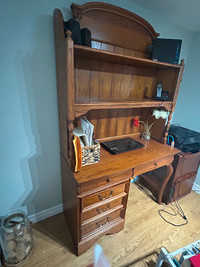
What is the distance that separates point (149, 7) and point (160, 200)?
7.16 ft

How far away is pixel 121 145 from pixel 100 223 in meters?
0.77

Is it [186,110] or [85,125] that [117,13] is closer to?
[85,125]

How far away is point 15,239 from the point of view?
3.76ft

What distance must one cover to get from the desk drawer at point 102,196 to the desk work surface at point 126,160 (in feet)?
0.62

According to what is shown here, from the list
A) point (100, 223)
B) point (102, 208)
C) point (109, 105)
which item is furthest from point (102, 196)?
point (109, 105)

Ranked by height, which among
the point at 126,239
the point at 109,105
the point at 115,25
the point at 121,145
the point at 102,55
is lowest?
the point at 126,239

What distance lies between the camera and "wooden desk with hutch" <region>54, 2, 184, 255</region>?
99 centimetres

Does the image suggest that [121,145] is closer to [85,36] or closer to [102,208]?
[102,208]

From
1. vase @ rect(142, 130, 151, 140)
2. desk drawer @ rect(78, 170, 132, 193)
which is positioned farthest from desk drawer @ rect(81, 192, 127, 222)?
vase @ rect(142, 130, 151, 140)

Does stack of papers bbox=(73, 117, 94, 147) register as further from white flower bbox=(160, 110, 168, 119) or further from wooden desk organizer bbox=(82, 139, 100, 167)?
white flower bbox=(160, 110, 168, 119)

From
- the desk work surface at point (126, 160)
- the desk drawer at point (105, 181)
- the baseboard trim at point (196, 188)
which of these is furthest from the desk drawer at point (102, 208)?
the baseboard trim at point (196, 188)

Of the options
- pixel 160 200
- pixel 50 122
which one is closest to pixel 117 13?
pixel 50 122

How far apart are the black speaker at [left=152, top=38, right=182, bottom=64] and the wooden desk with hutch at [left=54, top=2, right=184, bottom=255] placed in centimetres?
7

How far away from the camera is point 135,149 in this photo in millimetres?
1428
